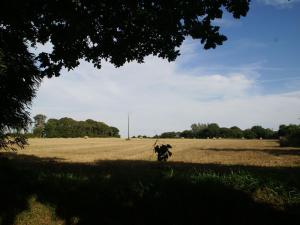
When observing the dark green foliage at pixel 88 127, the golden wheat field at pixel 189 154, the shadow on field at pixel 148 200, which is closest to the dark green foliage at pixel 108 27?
the shadow on field at pixel 148 200

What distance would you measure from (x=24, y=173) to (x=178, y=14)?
746cm

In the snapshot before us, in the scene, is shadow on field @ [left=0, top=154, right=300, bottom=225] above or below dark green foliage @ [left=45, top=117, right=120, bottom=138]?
below

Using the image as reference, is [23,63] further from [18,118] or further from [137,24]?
[137,24]

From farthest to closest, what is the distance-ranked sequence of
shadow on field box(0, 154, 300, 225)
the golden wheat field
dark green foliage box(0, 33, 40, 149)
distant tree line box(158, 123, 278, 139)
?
distant tree line box(158, 123, 278, 139) → the golden wheat field → dark green foliage box(0, 33, 40, 149) → shadow on field box(0, 154, 300, 225)

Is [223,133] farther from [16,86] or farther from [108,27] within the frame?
[108,27]

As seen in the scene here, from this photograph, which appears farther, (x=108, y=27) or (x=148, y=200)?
(x=108, y=27)

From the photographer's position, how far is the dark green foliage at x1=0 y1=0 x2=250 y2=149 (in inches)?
420

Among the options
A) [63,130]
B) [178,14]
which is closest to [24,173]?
[178,14]

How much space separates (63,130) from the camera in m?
119

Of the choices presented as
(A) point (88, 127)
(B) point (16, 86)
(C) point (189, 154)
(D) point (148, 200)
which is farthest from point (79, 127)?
(D) point (148, 200)

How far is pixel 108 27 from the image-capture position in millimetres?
12047

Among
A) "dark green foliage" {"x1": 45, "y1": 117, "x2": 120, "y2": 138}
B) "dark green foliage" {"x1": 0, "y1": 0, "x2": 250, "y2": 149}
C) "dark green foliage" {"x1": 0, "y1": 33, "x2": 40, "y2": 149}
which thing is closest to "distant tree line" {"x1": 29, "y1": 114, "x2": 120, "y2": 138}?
"dark green foliage" {"x1": 45, "y1": 117, "x2": 120, "y2": 138}

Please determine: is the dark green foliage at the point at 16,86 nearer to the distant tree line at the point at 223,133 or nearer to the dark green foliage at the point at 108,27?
the dark green foliage at the point at 108,27

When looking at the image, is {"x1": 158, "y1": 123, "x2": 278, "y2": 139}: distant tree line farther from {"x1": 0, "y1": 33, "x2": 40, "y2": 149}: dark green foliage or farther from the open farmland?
the open farmland
